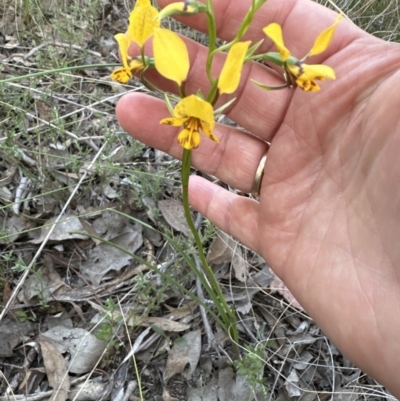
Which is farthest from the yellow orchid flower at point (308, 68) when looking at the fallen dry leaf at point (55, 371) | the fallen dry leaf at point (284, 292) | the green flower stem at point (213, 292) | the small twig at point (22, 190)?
the small twig at point (22, 190)

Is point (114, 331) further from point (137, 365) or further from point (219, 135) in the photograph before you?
point (219, 135)

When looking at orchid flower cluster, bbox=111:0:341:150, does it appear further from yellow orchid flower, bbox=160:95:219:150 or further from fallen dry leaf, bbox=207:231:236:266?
fallen dry leaf, bbox=207:231:236:266

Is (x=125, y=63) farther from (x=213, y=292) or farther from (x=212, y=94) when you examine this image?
(x=213, y=292)

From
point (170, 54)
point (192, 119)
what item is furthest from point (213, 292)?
point (170, 54)

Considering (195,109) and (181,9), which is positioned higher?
(181,9)

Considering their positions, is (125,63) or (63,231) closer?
(125,63)

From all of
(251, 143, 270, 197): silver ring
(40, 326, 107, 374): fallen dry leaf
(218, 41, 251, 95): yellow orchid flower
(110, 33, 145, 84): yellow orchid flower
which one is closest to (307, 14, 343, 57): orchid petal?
(218, 41, 251, 95): yellow orchid flower
